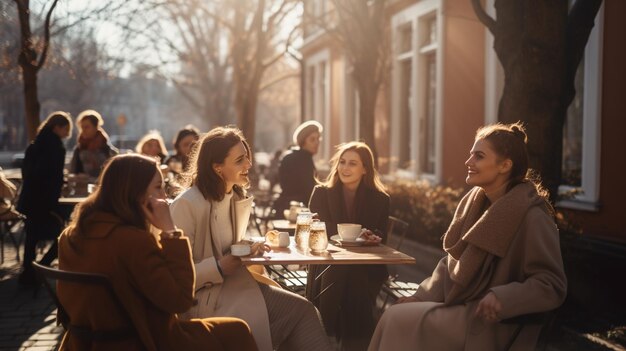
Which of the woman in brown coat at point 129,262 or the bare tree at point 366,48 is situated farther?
the bare tree at point 366,48

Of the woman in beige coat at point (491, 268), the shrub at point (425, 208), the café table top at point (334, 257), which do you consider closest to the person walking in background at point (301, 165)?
the shrub at point (425, 208)

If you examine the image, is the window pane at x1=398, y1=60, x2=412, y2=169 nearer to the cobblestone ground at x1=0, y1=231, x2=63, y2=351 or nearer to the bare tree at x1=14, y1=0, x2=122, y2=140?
the bare tree at x1=14, y1=0, x2=122, y2=140

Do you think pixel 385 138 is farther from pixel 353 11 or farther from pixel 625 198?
pixel 625 198

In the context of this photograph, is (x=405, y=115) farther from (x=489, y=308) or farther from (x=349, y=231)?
(x=489, y=308)

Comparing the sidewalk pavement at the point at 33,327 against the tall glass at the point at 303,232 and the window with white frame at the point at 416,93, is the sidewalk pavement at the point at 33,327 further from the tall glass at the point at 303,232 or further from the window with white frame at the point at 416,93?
the window with white frame at the point at 416,93

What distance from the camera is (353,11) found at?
1333cm

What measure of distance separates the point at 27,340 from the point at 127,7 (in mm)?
7992

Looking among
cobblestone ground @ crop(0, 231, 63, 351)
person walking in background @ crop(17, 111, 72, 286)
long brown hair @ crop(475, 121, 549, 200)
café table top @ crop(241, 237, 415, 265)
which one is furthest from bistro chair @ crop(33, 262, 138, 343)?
person walking in background @ crop(17, 111, 72, 286)

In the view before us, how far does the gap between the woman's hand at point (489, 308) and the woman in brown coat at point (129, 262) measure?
4.41 feet

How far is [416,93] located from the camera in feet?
54.3

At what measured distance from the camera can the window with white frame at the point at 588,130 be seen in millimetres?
9547

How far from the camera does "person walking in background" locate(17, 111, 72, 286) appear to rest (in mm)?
8289

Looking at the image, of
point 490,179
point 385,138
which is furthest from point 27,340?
point 385,138

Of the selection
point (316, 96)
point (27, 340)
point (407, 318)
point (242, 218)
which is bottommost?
point (27, 340)
